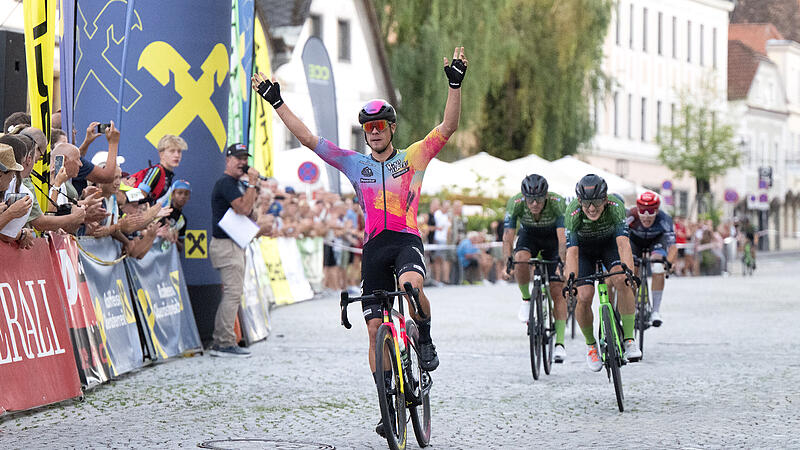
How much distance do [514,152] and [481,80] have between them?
646cm

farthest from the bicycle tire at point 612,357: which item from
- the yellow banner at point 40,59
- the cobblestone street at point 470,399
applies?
the yellow banner at point 40,59

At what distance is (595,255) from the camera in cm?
1218

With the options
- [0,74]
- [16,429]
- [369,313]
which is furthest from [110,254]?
[369,313]

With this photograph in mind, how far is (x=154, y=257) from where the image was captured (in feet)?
47.7

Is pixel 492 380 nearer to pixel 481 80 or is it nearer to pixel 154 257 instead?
pixel 154 257

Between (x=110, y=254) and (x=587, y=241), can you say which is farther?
(x=110, y=254)

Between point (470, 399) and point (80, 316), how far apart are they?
3146 mm

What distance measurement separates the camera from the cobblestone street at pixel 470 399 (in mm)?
9070

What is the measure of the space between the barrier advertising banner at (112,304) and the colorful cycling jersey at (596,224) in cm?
392

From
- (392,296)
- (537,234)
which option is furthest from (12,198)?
(537,234)

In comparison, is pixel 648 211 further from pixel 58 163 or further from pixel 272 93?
pixel 272 93

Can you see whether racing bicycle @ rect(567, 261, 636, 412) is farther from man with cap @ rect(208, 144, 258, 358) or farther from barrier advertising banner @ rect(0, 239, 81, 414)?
man with cap @ rect(208, 144, 258, 358)

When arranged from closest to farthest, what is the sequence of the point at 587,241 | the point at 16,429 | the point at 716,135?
the point at 16,429 → the point at 587,241 → the point at 716,135

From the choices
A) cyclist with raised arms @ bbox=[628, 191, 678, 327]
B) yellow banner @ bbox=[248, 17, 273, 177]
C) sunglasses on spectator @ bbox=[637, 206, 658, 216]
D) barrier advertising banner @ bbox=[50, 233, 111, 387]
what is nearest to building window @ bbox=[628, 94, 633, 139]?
yellow banner @ bbox=[248, 17, 273, 177]
